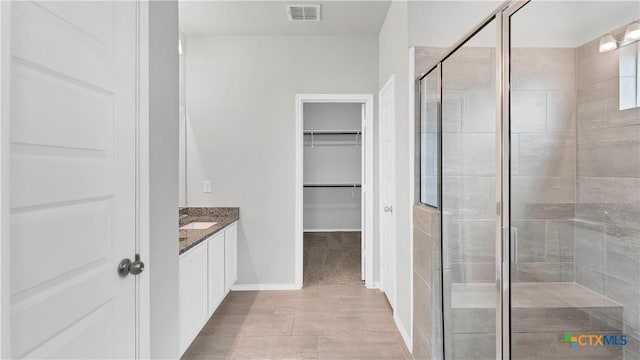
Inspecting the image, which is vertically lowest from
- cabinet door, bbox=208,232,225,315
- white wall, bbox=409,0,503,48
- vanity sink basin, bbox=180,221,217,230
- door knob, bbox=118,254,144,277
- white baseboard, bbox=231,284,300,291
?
white baseboard, bbox=231,284,300,291

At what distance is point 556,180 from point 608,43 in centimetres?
50

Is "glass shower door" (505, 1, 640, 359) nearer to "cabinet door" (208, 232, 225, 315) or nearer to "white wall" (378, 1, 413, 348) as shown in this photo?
"white wall" (378, 1, 413, 348)

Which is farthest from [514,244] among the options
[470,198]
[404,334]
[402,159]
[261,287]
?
[261,287]

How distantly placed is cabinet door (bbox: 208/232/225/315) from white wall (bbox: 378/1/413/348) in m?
1.49

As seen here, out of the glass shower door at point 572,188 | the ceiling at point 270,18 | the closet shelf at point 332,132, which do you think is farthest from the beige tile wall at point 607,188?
the closet shelf at point 332,132

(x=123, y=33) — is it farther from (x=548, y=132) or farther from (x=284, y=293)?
(x=284, y=293)

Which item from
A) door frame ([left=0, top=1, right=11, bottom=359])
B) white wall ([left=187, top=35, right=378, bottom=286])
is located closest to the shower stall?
door frame ([left=0, top=1, right=11, bottom=359])

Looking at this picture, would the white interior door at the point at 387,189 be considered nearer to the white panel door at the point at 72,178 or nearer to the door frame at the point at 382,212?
the door frame at the point at 382,212

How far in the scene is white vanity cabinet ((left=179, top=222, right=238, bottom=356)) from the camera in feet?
7.23

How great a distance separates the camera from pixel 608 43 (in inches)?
47.4

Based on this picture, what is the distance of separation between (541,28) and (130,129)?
161 cm

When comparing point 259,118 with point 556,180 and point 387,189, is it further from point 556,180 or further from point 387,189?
point 556,180

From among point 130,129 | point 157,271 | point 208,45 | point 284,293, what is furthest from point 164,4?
point 284,293

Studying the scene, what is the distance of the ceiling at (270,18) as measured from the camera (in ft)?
10.3
